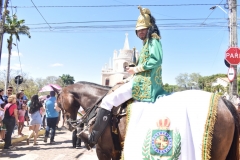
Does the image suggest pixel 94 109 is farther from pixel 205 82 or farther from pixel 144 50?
pixel 205 82

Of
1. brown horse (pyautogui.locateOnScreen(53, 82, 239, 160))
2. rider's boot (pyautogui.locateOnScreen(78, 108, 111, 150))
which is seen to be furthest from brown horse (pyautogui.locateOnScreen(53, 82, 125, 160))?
rider's boot (pyautogui.locateOnScreen(78, 108, 111, 150))

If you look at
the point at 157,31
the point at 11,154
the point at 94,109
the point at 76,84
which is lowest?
the point at 11,154

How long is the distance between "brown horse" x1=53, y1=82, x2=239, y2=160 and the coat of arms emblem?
1.48ft

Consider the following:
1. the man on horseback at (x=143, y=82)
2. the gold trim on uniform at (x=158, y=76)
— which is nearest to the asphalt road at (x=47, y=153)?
the man on horseback at (x=143, y=82)

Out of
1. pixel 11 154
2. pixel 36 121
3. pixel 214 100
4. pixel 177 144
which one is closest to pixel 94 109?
pixel 177 144

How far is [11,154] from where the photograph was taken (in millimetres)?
7027

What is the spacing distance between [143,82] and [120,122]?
27.2 inches

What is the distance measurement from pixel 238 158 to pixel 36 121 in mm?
7688

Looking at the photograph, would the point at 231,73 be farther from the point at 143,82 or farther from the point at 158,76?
the point at 143,82

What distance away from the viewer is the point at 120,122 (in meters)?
3.28

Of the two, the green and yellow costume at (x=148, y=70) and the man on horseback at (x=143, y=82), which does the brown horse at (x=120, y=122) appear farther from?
the green and yellow costume at (x=148, y=70)

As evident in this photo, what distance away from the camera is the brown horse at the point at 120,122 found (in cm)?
267

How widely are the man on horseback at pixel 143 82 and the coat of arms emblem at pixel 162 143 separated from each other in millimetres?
443

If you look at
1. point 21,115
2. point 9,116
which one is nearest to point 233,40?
point 9,116
